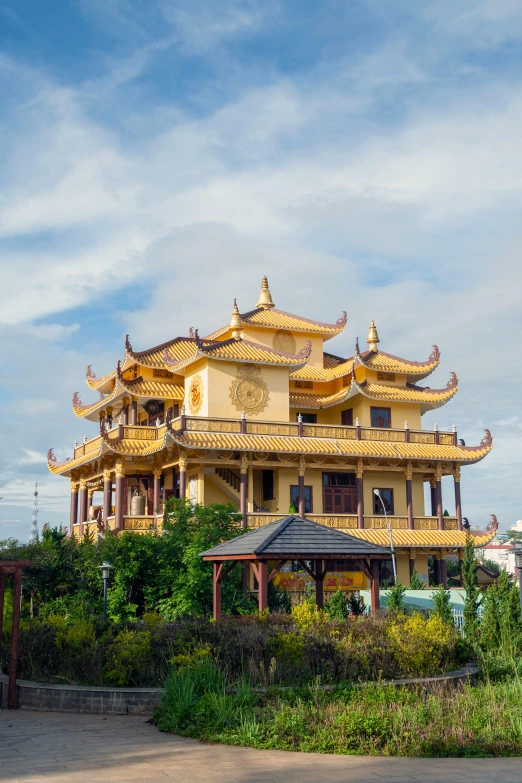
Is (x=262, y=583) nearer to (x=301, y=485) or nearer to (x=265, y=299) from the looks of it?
(x=301, y=485)

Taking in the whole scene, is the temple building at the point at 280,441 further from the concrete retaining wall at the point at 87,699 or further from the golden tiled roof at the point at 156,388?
the concrete retaining wall at the point at 87,699

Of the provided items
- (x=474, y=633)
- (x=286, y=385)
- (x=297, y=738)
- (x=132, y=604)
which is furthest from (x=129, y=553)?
(x=297, y=738)

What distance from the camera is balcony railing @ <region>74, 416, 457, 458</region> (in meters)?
33.8

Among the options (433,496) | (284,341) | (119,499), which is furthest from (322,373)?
(119,499)

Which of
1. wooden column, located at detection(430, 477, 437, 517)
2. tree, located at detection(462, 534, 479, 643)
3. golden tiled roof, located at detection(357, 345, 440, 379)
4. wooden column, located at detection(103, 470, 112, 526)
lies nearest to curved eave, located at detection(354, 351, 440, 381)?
golden tiled roof, located at detection(357, 345, 440, 379)

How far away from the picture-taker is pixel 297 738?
1087cm

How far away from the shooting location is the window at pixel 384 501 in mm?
39281

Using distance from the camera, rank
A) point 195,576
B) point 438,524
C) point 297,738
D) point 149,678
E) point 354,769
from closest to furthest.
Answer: point 354,769, point 297,738, point 149,678, point 195,576, point 438,524

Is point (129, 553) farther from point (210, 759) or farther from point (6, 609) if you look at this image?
point (210, 759)

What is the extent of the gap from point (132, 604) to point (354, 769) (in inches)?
669

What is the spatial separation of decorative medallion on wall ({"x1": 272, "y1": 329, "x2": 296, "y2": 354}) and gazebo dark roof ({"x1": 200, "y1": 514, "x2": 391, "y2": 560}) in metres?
22.0

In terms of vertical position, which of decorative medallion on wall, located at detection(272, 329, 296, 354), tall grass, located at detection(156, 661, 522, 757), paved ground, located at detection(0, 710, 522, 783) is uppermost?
decorative medallion on wall, located at detection(272, 329, 296, 354)

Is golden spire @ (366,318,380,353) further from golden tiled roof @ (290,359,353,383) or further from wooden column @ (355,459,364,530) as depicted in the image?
wooden column @ (355,459,364,530)

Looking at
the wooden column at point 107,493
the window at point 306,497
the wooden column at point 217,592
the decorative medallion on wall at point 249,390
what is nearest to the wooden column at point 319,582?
the wooden column at point 217,592
